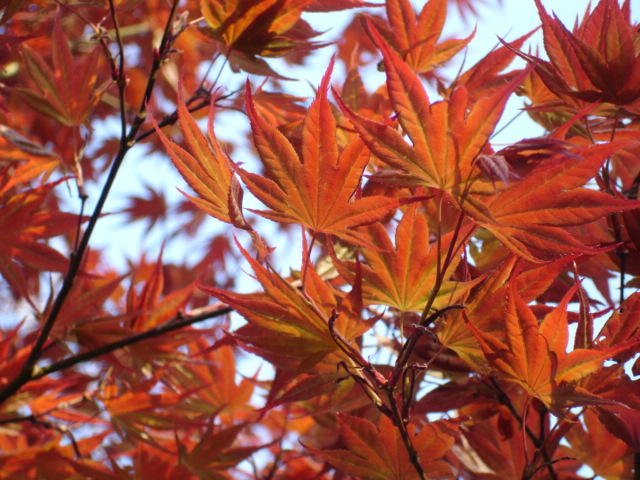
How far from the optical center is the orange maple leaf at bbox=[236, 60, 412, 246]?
1.55ft

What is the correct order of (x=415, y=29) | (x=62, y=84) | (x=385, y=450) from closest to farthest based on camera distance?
(x=385, y=450), (x=415, y=29), (x=62, y=84)

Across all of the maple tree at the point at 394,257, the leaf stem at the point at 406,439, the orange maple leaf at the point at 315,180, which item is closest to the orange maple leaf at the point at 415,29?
the maple tree at the point at 394,257

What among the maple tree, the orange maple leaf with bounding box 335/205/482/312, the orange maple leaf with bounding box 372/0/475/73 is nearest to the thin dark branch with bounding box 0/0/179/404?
the maple tree

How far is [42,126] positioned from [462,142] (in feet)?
6.34

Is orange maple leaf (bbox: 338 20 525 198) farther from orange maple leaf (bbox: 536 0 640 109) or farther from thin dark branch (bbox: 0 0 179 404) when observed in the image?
thin dark branch (bbox: 0 0 179 404)

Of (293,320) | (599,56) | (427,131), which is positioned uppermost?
(599,56)

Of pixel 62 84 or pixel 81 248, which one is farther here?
pixel 62 84

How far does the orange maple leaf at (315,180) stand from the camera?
1.55ft

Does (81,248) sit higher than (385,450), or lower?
higher

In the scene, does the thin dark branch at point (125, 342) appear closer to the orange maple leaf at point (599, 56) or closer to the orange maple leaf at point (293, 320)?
the orange maple leaf at point (293, 320)

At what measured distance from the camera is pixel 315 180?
487mm

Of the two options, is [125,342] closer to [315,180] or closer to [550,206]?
[315,180]

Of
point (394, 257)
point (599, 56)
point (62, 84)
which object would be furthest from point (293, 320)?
point (62, 84)

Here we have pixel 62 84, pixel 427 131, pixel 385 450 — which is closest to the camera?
pixel 427 131
